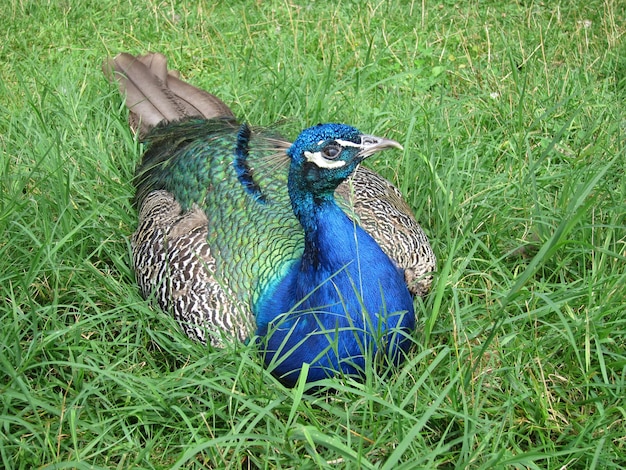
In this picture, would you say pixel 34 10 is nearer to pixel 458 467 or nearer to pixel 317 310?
pixel 317 310

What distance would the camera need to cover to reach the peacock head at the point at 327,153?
7.34 feet

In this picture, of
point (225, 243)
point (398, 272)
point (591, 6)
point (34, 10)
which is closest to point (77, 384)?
point (225, 243)

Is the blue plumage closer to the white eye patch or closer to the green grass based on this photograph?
the white eye patch

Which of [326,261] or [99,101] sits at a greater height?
[99,101]

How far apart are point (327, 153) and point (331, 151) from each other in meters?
0.01

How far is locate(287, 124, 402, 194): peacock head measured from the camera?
2236 mm

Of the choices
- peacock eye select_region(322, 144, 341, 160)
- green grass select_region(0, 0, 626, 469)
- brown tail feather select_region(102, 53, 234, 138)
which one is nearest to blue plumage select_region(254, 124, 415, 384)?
peacock eye select_region(322, 144, 341, 160)

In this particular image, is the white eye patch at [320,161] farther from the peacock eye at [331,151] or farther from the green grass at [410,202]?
the green grass at [410,202]

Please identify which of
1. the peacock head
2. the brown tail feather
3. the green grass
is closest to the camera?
the green grass

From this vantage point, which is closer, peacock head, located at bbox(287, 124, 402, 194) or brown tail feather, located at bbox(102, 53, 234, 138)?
peacock head, located at bbox(287, 124, 402, 194)

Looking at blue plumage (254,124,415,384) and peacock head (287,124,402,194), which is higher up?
peacock head (287,124,402,194)

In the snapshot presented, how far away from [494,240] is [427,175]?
1.50 ft

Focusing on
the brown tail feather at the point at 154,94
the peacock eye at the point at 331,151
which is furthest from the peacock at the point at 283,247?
the brown tail feather at the point at 154,94

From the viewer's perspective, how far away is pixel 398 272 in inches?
101
